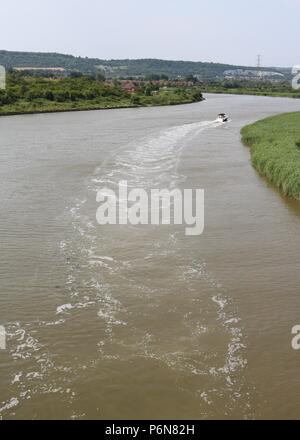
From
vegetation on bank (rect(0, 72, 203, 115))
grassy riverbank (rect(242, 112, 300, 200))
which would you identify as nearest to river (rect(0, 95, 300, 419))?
grassy riverbank (rect(242, 112, 300, 200))

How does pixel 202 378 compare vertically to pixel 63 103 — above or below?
below

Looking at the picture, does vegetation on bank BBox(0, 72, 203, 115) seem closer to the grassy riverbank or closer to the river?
the grassy riverbank

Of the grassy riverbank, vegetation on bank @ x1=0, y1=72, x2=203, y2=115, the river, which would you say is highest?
vegetation on bank @ x1=0, y1=72, x2=203, y2=115

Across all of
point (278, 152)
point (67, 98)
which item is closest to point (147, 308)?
point (278, 152)

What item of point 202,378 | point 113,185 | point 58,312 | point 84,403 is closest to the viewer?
point 84,403

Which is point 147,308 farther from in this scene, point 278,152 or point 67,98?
point 67,98

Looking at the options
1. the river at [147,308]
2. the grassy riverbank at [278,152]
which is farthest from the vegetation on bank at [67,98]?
the river at [147,308]

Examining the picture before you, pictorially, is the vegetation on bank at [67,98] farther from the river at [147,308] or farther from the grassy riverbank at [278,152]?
the river at [147,308]

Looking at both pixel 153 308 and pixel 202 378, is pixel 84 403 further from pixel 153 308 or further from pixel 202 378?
pixel 153 308

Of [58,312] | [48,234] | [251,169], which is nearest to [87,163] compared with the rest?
[251,169]
